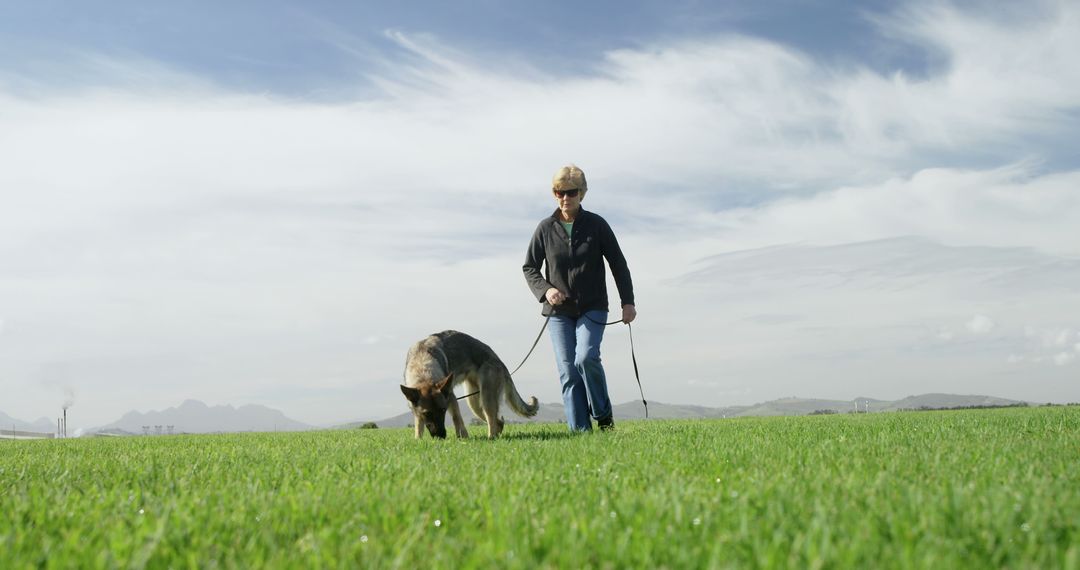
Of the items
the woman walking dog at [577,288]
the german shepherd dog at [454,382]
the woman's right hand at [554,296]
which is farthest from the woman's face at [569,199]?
the german shepherd dog at [454,382]

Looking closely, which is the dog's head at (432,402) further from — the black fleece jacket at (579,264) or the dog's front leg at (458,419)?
the black fleece jacket at (579,264)

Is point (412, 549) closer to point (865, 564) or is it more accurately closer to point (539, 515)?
point (539, 515)

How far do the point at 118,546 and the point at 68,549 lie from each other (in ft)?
0.77

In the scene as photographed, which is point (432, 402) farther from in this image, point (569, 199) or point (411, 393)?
point (569, 199)

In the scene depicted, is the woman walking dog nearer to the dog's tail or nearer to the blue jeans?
the blue jeans

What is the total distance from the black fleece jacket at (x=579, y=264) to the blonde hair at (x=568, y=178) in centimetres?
44

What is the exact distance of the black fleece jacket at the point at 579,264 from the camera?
1055cm

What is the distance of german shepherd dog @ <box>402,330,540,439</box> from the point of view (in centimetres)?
1038

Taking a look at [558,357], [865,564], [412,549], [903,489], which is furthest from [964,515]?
[558,357]

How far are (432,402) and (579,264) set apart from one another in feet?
8.50

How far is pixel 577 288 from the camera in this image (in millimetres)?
10547

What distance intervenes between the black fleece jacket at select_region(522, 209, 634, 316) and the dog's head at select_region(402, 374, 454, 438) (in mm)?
1684

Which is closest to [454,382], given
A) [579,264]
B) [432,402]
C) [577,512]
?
[432,402]

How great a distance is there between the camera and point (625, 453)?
6535 mm
